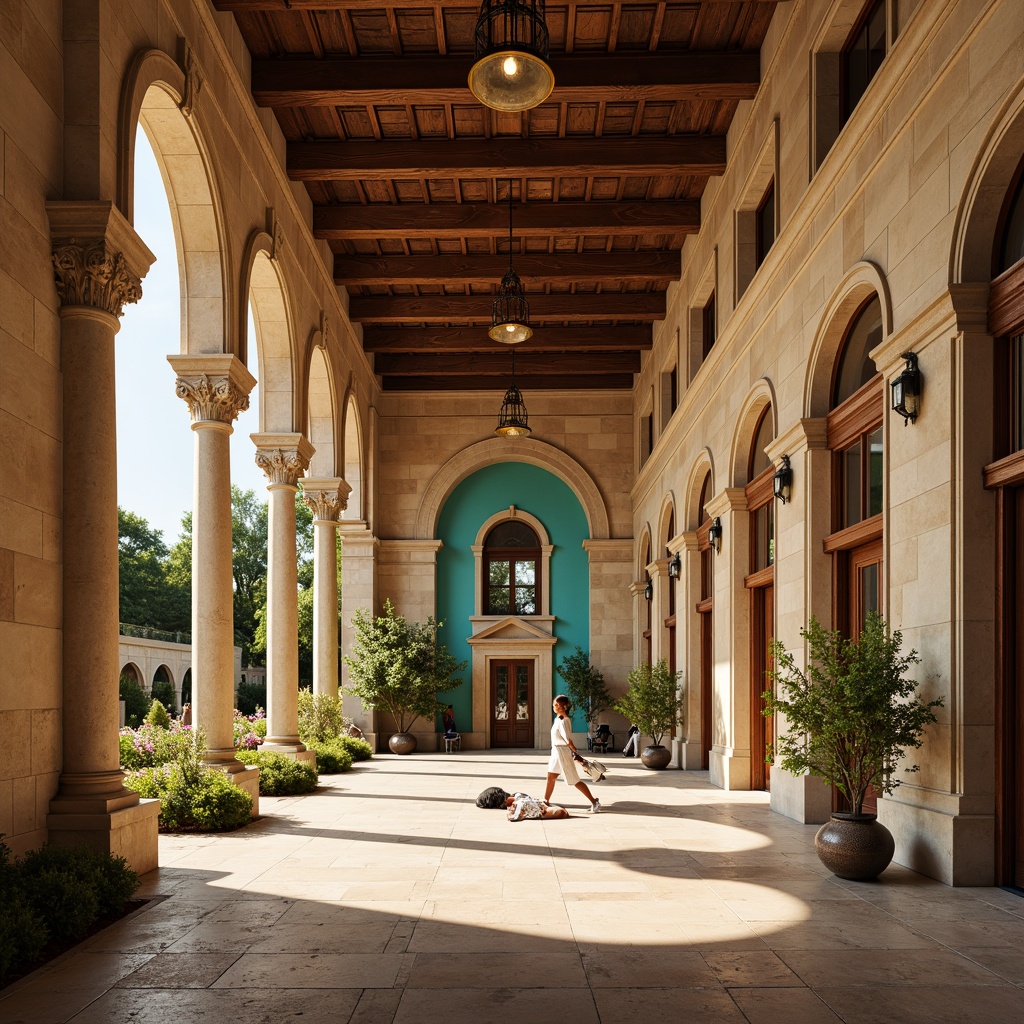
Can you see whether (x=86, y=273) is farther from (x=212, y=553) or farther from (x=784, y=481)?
(x=784, y=481)

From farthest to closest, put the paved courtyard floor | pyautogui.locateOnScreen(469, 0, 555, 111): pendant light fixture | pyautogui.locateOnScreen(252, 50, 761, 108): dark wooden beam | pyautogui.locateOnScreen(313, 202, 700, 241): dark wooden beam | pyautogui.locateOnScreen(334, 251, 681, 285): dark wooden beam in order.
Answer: pyautogui.locateOnScreen(334, 251, 681, 285): dark wooden beam → pyautogui.locateOnScreen(313, 202, 700, 241): dark wooden beam → pyautogui.locateOnScreen(252, 50, 761, 108): dark wooden beam → pyautogui.locateOnScreen(469, 0, 555, 111): pendant light fixture → the paved courtyard floor

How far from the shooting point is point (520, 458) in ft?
102

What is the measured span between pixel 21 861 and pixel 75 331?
4.14m

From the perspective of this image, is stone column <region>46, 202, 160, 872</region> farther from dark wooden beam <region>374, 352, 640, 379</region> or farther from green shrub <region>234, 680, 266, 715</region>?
green shrub <region>234, 680, 266, 715</region>

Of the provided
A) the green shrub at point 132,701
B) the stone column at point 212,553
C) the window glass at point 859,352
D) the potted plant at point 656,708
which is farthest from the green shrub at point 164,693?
the window glass at point 859,352

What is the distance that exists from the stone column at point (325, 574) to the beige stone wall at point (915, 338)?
11.2 metres

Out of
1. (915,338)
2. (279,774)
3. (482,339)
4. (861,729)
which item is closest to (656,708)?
(279,774)

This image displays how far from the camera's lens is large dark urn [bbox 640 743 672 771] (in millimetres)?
21250

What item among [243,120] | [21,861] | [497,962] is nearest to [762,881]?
[497,962]

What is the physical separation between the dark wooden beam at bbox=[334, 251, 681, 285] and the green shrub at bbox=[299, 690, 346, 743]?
8800mm

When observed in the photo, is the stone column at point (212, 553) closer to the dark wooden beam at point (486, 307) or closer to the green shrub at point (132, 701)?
the dark wooden beam at point (486, 307)

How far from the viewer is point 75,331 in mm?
8633

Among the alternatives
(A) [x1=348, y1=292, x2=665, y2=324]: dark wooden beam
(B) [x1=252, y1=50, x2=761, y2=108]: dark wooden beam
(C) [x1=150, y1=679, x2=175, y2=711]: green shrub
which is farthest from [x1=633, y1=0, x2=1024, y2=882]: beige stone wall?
(C) [x1=150, y1=679, x2=175, y2=711]: green shrub

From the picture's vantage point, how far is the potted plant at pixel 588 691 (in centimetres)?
2933
